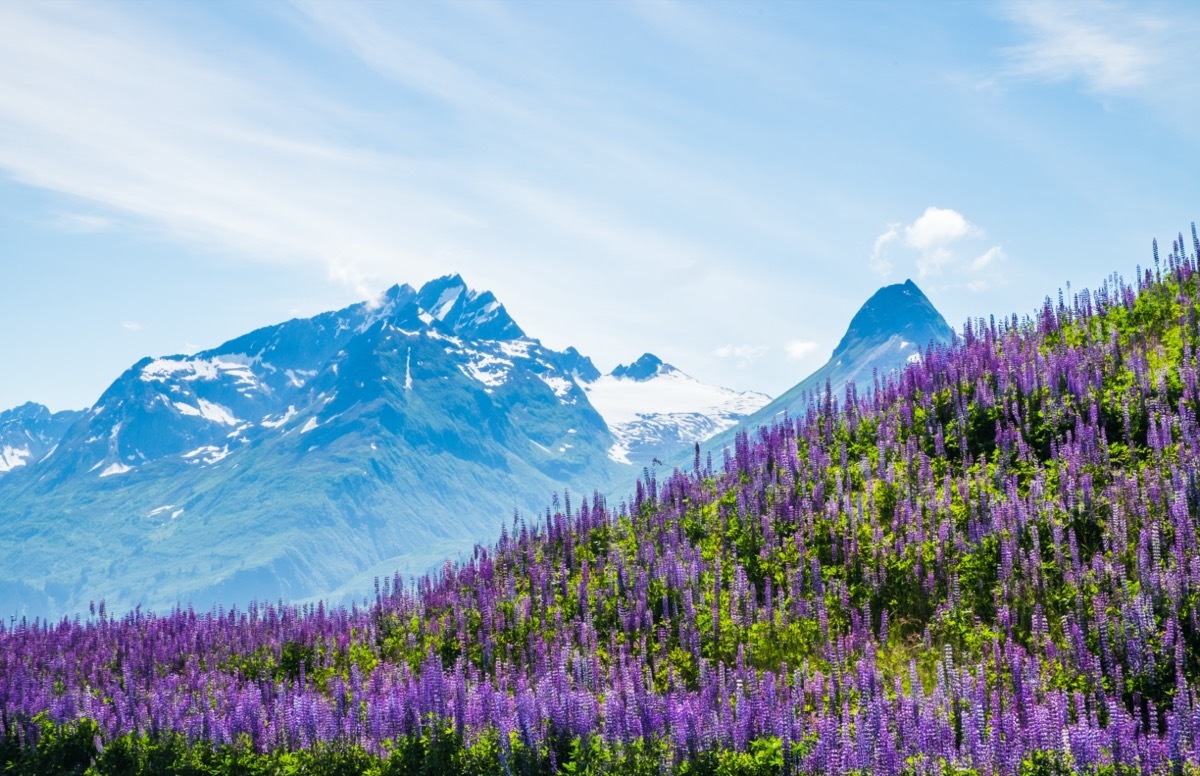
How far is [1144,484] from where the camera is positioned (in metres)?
14.2

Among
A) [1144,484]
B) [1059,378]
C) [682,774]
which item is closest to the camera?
[682,774]

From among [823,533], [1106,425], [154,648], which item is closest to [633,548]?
[823,533]

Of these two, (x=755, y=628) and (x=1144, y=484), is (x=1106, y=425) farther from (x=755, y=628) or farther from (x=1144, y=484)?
(x=755, y=628)

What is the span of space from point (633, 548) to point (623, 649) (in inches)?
212

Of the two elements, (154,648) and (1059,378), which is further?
(154,648)

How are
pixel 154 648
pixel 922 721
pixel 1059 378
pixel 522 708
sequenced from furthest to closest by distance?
pixel 154 648, pixel 1059 378, pixel 522 708, pixel 922 721

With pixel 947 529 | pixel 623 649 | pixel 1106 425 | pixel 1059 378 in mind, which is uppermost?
pixel 1059 378

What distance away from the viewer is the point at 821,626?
14.1 meters

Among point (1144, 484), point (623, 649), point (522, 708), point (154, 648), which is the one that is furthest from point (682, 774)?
Result: point (154, 648)

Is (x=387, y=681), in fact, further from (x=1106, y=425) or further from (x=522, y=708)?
(x=1106, y=425)

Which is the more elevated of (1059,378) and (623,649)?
(1059,378)

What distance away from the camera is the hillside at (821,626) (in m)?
10.7

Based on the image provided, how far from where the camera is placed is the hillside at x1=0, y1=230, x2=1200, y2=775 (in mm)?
10711

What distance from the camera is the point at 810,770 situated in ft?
32.4
